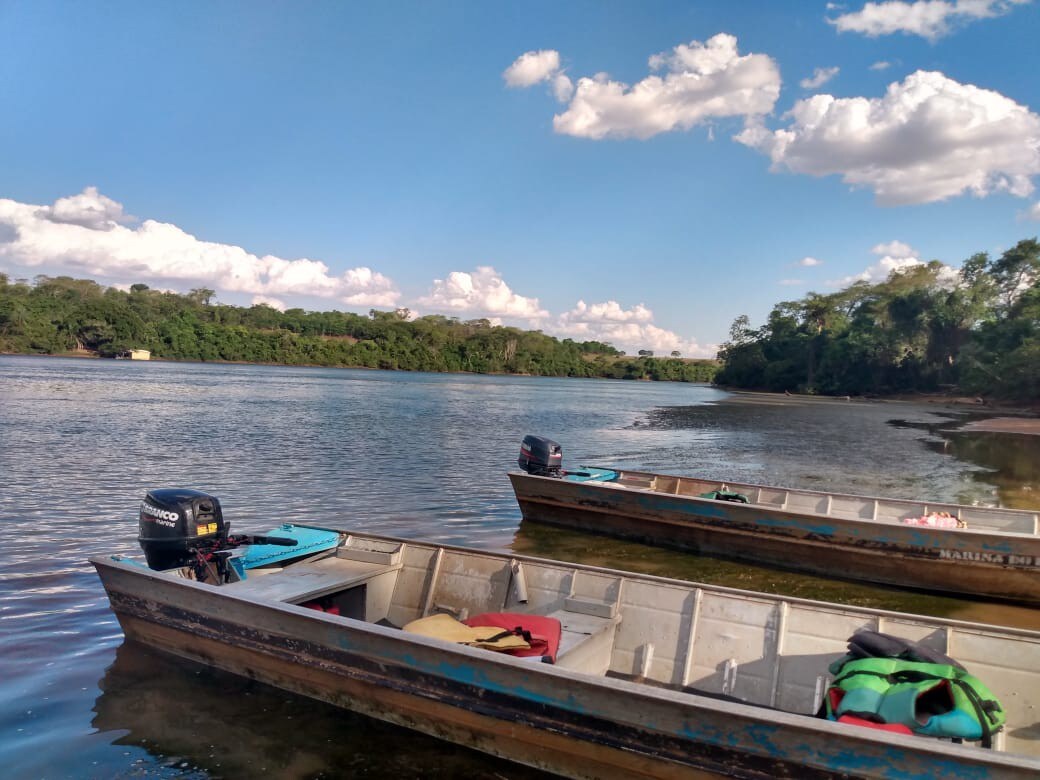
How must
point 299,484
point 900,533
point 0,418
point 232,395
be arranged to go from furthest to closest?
point 232,395, point 0,418, point 299,484, point 900,533

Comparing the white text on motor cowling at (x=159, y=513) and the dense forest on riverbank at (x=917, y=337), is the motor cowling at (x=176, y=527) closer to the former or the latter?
the white text on motor cowling at (x=159, y=513)

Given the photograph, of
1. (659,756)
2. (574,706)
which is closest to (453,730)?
(574,706)

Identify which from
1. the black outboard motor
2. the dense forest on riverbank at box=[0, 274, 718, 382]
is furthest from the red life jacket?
the dense forest on riverbank at box=[0, 274, 718, 382]

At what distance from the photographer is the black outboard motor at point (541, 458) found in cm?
1378

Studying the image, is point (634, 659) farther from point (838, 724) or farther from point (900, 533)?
point (900, 533)

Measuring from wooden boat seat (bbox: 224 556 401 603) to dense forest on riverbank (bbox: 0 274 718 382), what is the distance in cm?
10582

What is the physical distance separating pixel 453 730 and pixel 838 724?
284 centimetres

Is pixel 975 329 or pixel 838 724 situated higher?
pixel 975 329

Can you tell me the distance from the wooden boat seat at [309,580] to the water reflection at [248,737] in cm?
81

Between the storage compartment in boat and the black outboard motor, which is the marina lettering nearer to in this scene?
the black outboard motor

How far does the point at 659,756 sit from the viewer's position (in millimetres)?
4457

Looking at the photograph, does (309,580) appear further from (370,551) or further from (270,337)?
(270,337)

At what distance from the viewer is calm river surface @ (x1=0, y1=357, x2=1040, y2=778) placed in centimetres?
551

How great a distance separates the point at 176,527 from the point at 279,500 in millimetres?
7771
